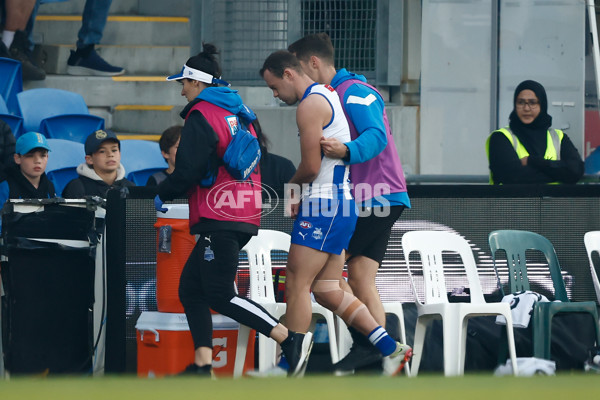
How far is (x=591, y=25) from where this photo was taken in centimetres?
997

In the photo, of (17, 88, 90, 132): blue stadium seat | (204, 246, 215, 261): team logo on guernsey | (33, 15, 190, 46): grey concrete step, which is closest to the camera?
(204, 246, 215, 261): team logo on guernsey

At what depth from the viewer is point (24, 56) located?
1009cm

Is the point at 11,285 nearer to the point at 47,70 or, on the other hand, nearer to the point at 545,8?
the point at 47,70

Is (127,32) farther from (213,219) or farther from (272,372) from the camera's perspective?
(272,372)

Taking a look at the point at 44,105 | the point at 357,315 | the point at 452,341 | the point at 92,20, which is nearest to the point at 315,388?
the point at 357,315

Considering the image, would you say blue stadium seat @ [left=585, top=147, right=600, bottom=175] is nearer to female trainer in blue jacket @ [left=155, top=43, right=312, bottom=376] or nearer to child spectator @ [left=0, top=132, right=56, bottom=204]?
female trainer in blue jacket @ [left=155, top=43, right=312, bottom=376]

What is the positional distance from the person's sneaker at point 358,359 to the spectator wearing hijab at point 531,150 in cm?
232

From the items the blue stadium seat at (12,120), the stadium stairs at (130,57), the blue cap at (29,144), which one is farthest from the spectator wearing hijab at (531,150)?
the blue stadium seat at (12,120)

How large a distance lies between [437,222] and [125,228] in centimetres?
196

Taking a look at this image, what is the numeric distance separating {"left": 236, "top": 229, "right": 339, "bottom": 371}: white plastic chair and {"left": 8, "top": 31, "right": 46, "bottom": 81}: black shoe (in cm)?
454

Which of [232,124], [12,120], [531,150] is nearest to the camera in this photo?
[232,124]

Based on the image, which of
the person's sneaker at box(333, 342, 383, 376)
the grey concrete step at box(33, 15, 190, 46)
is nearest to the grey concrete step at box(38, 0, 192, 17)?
the grey concrete step at box(33, 15, 190, 46)

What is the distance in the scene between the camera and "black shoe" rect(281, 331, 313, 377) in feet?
17.7

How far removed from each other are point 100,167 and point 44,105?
253 cm
